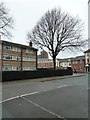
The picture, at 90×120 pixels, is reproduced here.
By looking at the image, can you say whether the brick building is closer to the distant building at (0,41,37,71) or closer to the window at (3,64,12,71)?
the distant building at (0,41,37,71)

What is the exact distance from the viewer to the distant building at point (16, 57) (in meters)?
48.3

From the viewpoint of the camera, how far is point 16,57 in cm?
5269

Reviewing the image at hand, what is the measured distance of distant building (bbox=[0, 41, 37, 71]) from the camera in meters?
48.3

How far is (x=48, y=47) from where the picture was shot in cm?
4691

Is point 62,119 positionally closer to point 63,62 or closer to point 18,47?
point 18,47

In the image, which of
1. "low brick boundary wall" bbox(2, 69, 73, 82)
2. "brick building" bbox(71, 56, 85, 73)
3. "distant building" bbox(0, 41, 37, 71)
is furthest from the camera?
"brick building" bbox(71, 56, 85, 73)

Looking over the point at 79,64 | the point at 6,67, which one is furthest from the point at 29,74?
the point at 79,64

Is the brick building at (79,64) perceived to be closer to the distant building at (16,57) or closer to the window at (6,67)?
the distant building at (16,57)

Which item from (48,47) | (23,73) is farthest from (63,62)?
(23,73)

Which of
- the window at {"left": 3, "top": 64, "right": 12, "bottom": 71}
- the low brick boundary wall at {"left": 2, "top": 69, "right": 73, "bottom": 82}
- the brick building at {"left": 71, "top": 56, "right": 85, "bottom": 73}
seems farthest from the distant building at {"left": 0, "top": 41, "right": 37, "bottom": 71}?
the brick building at {"left": 71, "top": 56, "right": 85, "bottom": 73}

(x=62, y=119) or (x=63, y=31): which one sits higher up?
(x=63, y=31)

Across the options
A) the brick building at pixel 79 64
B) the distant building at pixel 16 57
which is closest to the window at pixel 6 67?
the distant building at pixel 16 57

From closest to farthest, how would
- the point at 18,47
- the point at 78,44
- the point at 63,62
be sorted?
the point at 78,44 < the point at 18,47 < the point at 63,62

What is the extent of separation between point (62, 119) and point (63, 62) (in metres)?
120
